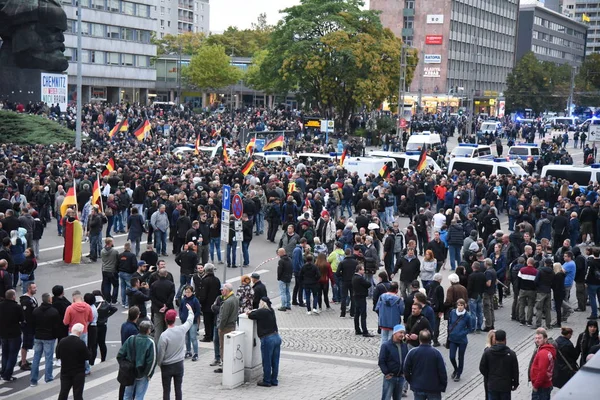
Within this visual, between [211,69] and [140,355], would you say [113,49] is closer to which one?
[211,69]

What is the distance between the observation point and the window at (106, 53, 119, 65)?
85.9 metres

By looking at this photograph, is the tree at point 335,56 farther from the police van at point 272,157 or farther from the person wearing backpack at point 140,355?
the person wearing backpack at point 140,355

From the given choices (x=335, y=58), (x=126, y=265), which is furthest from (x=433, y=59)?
(x=126, y=265)

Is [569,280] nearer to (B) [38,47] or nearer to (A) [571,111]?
(B) [38,47]

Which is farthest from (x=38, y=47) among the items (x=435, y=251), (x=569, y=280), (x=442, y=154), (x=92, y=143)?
(x=569, y=280)

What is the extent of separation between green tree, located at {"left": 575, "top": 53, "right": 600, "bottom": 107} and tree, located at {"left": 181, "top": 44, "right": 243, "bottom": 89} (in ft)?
151

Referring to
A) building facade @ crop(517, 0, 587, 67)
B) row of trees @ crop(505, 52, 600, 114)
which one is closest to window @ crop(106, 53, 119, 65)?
row of trees @ crop(505, 52, 600, 114)

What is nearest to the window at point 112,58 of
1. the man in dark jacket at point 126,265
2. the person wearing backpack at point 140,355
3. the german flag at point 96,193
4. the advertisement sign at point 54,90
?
the advertisement sign at point 54,90

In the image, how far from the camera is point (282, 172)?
33.9m

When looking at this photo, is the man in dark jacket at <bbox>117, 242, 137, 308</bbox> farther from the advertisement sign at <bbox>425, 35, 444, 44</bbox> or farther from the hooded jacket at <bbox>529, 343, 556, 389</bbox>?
the advertisement sign at <bbox>425, 35, 444, 44</bbox>

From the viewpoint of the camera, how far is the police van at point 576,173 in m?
34.4

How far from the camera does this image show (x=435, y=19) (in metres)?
120

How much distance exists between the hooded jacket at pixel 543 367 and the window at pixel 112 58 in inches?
3046

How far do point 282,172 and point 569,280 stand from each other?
52.8 ft
